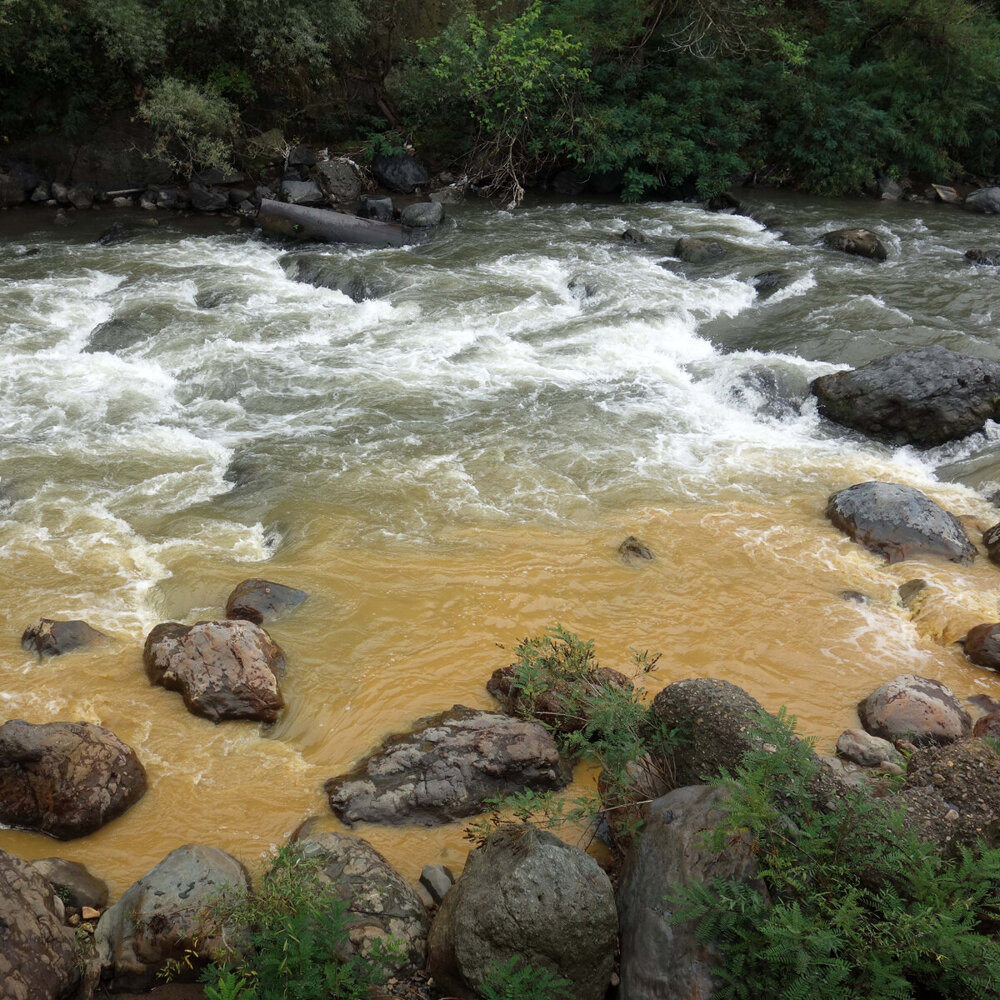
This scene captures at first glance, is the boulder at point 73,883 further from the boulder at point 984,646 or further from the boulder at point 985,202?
the boulder at point 985,202

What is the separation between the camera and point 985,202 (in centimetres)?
1823

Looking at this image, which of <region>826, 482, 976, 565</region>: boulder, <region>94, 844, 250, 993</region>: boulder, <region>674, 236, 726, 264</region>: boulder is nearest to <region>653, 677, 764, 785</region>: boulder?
<region>94, 844, 250, 993</region>: boulder

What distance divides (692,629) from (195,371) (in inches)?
279

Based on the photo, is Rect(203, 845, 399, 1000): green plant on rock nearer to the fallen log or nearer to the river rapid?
the river rapid

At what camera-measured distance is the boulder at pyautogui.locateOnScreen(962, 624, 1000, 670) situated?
261 inches

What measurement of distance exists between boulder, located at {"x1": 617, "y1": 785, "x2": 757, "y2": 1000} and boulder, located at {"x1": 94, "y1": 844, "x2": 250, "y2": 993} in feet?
6.12

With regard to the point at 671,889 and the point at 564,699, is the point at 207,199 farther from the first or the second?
the point at 671,889

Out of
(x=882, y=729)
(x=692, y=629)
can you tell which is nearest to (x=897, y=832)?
(x=882, y=729)

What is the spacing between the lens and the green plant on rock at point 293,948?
3.72 meters

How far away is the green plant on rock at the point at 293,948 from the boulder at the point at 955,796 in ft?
8.49

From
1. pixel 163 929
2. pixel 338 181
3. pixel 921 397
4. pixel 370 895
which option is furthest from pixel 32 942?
pixel 338 181

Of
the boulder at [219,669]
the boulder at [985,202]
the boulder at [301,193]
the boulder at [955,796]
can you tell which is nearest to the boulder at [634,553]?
the boulder at [219,669]

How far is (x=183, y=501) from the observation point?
27.5 feet

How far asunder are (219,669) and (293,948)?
2536mm
